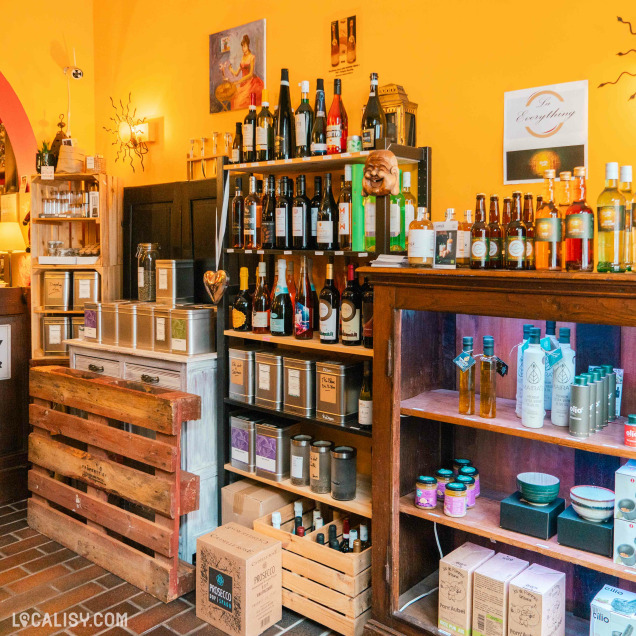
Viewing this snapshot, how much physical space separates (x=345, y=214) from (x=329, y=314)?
1.33ft

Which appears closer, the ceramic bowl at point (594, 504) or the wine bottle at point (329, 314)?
the ceramic bowl at point (594, 504)

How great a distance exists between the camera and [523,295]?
73.6 inches

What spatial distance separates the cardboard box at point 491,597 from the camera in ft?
6.57

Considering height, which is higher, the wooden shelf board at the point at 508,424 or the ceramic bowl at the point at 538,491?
the wooden shelf board at the point at 508,424

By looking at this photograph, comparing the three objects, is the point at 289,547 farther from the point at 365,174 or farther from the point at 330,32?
the point at 330,32

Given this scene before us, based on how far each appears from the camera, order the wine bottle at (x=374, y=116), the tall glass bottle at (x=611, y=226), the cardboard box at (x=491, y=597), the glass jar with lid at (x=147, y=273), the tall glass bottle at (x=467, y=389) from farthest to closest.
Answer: the glass jar with lid at (x=147, y=273), the wine bottle at (x=374, y=116), the tall glass bottle at (x=467, y=389), the cardboard box at (x=491, y=597), the tall glass bottle at (x=611, y=226)

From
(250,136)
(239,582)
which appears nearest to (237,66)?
(250,136)

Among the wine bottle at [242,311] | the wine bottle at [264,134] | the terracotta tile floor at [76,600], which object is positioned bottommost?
the terracotta tile floor at [76,600]

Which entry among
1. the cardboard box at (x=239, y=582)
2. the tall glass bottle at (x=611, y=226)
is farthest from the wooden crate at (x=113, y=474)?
the tall glass bottle at (x=611, y=226)

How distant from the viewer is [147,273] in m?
3.42

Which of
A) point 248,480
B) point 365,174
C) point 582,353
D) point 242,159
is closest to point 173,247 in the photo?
point 242,159

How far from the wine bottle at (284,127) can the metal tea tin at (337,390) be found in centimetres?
96

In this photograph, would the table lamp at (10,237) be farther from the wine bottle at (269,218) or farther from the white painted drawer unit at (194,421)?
the wine bottle at (269,218)

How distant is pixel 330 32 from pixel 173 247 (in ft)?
4.80
